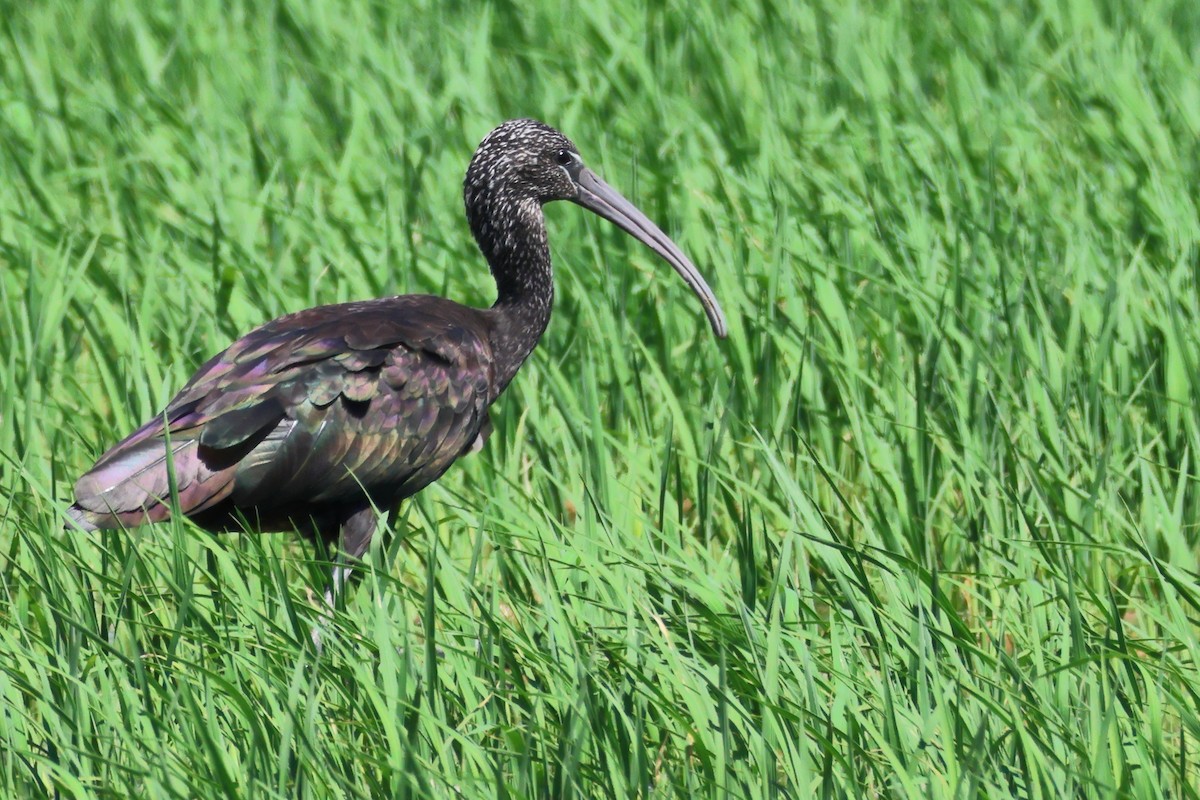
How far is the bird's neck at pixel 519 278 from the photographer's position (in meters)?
4.49

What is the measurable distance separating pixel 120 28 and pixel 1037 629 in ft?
17.7

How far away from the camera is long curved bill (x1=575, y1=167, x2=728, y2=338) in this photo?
15.4 ft

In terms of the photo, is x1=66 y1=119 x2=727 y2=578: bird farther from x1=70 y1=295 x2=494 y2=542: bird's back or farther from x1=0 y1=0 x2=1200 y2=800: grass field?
x1=0 y1=0 x2=1200 y2=800: grass field

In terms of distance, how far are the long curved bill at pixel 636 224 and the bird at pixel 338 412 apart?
141mm

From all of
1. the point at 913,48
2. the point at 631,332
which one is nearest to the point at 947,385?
the point at 631,332

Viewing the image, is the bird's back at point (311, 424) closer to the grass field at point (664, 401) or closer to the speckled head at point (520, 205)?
the grass field at point (664, 401)

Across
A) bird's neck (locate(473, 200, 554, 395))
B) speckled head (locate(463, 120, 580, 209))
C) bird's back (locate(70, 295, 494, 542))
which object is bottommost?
bird's back (locate(70, 295, 494, 542))

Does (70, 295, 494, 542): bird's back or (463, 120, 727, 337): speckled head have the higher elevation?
(463, 120, 727, 337): speckled head

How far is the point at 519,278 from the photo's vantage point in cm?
457

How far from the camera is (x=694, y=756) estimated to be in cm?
320

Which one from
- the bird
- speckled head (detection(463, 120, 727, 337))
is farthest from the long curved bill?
the bird

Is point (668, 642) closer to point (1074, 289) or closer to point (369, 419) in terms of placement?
point (369, 419)

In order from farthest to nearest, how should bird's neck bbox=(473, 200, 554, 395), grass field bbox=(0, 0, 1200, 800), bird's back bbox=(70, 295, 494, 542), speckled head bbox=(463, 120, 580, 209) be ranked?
speckled head bbox=(463, 120, 580, 209) < bird's neck bbox=(473, 200, 554, 395) < bird's back bbox=(70, 295, 494, 542) < grass field bbox=(0, 0, 1200, 800)

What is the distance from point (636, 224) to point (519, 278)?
44cm
